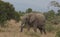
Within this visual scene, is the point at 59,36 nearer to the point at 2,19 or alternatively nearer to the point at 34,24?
the point at 34,24

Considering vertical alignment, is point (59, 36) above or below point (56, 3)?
below

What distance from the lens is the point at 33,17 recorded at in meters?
15.6

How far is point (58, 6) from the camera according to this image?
1695 cm

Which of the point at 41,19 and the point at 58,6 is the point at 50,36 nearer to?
the point at 41,19

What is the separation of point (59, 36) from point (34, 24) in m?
4.24

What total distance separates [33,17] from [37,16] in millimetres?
268

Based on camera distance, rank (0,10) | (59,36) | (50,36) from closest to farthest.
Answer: (59,36), (50,36), (0,10)

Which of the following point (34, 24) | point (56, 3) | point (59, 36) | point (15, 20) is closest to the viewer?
point (59, 36)

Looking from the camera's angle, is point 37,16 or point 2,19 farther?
point 2,19

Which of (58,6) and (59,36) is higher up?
(58,6)

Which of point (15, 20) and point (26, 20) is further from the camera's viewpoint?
point (15, 20)

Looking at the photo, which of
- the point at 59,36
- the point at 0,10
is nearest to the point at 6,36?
the point at 59,36

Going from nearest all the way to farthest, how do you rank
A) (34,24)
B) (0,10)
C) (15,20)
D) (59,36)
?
(59,36) → (34,24) → (0,10) → (15,20)

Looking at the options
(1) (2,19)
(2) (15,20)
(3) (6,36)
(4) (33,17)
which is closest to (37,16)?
(4) (33,17)
